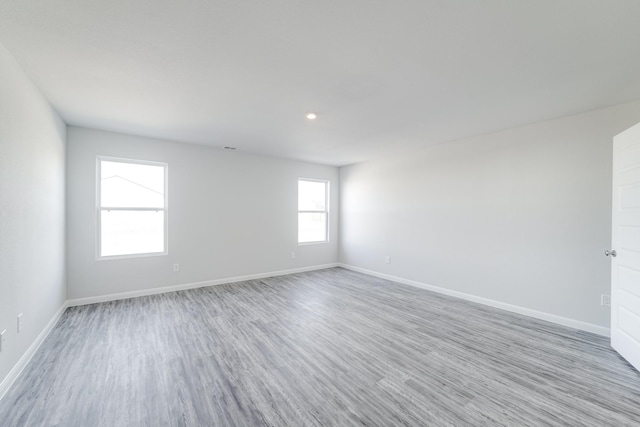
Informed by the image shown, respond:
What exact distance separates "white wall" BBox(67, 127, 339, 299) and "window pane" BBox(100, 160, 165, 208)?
167mm

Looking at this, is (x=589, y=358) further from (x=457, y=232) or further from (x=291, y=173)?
(x=291, y=173)

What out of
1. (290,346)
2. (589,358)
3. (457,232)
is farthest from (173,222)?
(589,358)

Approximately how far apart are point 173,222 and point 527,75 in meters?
4.92

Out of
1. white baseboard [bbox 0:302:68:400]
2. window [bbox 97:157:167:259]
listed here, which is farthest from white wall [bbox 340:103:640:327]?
white baseboard [bbox 0:302:68:400]

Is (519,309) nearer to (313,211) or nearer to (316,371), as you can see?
(316,371)

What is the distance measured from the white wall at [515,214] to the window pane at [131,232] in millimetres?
4111

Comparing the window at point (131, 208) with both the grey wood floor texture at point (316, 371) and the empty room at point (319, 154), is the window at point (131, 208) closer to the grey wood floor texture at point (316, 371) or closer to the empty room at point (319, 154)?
the empty room at point (319, 154)

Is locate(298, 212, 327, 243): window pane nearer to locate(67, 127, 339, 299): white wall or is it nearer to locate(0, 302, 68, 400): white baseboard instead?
locate(67, 127, 339, 299): white wall

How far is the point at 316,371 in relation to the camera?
7.11ft

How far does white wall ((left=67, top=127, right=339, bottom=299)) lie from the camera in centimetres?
369

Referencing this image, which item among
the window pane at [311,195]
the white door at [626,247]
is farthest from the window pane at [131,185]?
the white door at [626,247]

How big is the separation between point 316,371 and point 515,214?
3.29 meters

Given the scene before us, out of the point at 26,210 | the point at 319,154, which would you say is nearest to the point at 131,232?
the point at 26,210

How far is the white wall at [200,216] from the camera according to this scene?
145 inches
